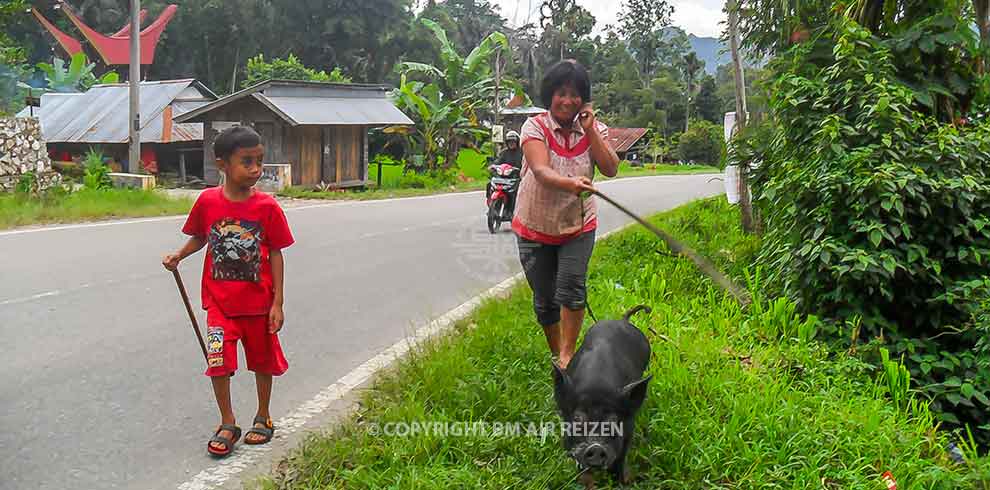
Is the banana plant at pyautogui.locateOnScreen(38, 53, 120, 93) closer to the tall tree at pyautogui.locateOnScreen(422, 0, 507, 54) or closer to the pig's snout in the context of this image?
the tall tree at pyautogui.locateOnScreen(422, 0, 507, 54)

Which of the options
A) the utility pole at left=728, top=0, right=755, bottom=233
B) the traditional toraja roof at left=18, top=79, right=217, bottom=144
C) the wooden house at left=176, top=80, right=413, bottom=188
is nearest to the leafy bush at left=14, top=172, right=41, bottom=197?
the wooden house at left=176, top=80, right=413, bottom=188

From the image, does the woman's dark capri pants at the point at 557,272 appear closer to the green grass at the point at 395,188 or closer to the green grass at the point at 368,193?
the green grass at the point at 395,188

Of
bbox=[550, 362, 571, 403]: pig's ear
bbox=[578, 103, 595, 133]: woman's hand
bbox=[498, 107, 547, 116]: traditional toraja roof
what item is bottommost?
bbox=[550, 362, 571, 403]: pig's ear

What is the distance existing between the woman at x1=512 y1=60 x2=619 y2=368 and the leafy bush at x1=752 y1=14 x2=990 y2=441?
206 cm

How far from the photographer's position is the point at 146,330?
6.31 m

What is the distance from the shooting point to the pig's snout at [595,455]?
3234mm

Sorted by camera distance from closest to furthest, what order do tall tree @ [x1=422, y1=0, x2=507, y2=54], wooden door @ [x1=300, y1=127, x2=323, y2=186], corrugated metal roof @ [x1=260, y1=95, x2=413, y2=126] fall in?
corrugated metal roof @ [x1=260, y1=95, x2=413, y2=126]
wooden door @ [x1=300, y1=127, x2=323, y2=186]
tall tree @ [x1=422, y1=0, x2=507, y2=54]

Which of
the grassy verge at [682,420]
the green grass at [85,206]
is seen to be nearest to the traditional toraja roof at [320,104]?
the green grass at [85,206]

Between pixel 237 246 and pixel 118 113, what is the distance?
24.0 m

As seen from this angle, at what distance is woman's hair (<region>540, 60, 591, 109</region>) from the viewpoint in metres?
4.15

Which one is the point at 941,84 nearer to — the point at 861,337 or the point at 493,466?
the point at 861,337

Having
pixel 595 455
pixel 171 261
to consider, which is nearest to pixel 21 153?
pixel 171 261

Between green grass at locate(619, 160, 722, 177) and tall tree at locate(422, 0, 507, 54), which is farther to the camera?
tall tree at locate(422, 0, 507, 54)

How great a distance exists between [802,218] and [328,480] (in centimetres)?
418
